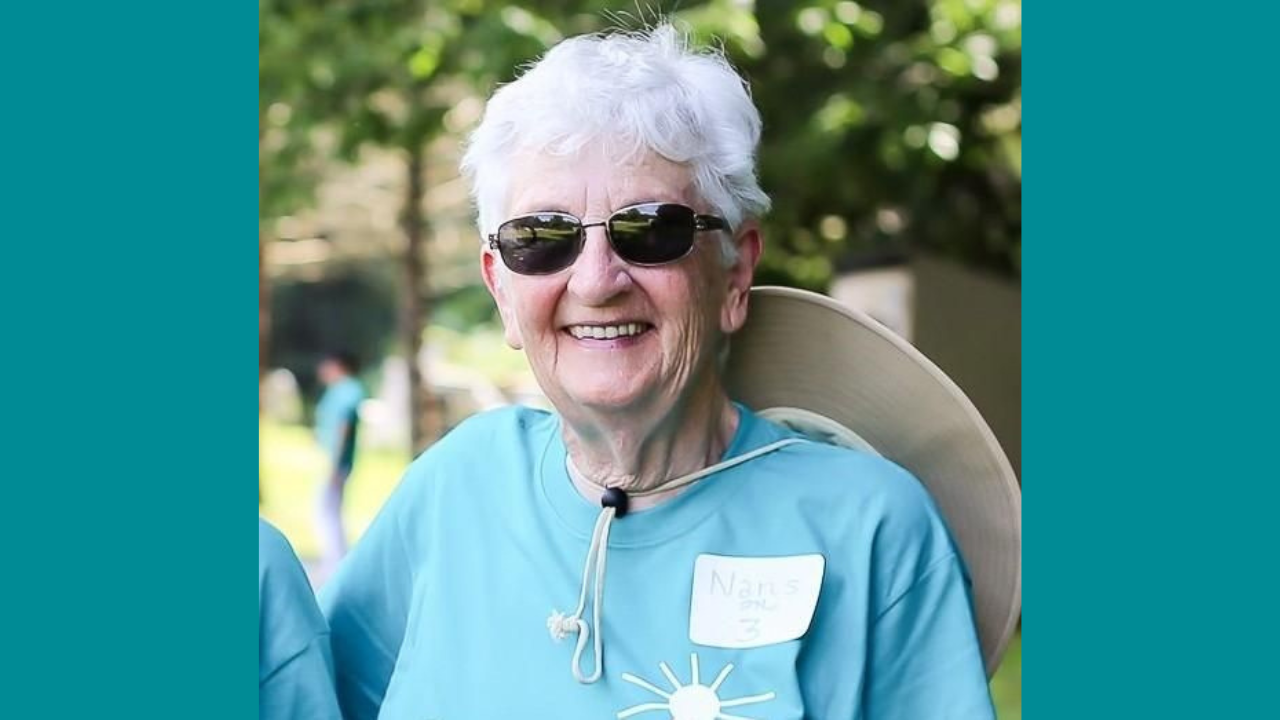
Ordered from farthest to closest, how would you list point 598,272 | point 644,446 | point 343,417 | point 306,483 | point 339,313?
1. point 339,313
2. point 306,483
3. point 343,417
4. point 644,446
5. point 598,272

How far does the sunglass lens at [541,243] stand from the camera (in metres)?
1.84

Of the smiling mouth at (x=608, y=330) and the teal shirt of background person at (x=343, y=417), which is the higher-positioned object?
the smiling mouth at (x=608, y=330)

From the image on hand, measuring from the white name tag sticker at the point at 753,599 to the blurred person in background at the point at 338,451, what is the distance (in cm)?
692

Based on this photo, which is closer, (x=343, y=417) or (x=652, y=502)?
(x=652, y=502)

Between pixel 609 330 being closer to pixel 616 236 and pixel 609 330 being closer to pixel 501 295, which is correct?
pixel 616 236

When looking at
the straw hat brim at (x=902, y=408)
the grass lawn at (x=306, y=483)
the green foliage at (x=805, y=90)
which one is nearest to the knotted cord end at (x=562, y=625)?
the straw hat brim at (x=902, y=408)

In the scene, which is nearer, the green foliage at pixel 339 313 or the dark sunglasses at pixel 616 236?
the dark sunglasses at pixel 616 236

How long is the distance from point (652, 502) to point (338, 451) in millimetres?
7260

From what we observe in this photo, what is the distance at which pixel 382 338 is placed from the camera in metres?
25.3

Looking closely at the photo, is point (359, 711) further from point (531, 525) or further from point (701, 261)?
point (701, 261)

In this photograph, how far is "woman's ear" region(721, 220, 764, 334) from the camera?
2.01 meters

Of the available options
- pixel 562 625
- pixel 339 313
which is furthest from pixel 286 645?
pixel 339 313

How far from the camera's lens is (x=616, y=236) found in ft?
6.00

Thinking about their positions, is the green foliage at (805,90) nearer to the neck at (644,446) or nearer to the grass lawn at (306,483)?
the neck at (644,446)
